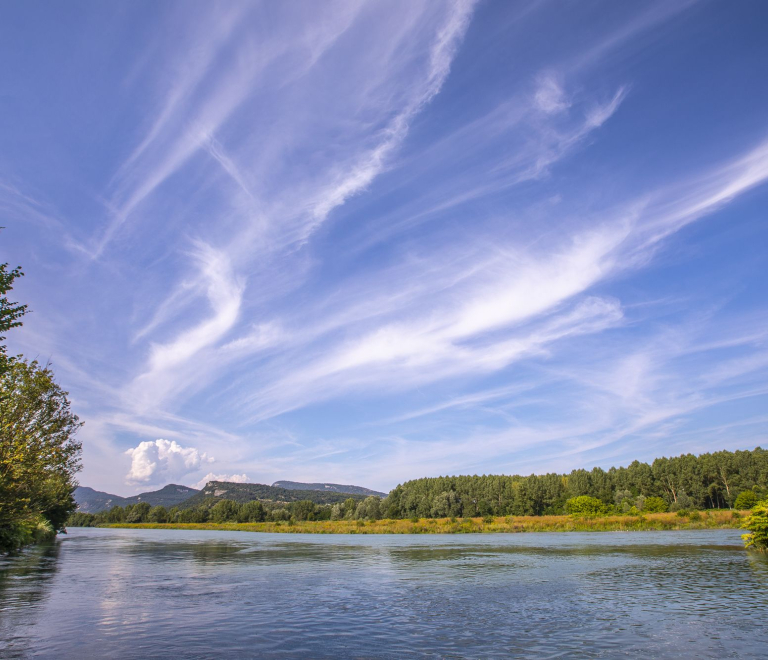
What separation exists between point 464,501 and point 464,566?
14822cm

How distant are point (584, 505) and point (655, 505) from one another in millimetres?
22695

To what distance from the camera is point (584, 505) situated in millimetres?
167375

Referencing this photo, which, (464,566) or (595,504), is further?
(595,504)

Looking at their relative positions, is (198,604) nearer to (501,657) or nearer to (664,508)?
(501,657)

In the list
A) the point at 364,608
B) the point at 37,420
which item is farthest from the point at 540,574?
the point at 37,420

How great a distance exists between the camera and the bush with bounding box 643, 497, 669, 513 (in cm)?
14888

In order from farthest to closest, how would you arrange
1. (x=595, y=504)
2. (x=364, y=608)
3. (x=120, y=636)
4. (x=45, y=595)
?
(x=595, y=504) → (x=45, y=595) → (x=364, y=608) → (x=120, y=636)

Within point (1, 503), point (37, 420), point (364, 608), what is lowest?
point (364, 608)

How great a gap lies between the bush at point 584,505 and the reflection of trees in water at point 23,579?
6145 inches

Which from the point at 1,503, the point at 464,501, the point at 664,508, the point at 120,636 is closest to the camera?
the point at 120,636

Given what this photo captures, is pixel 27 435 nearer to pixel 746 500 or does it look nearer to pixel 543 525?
pixel 543 525

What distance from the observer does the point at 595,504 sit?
551 ft

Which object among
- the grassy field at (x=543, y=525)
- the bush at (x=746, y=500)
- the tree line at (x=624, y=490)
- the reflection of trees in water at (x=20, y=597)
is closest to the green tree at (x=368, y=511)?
the tree line at (x=624, y=490)

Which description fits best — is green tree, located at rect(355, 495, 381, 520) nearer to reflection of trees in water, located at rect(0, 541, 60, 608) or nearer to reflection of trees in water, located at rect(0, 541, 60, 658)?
reflection of trees in water, located at rect(0, 541, 60, 608)
